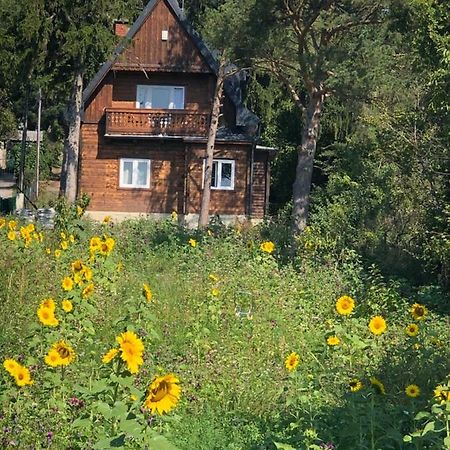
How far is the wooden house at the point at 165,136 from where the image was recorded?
29203 mm

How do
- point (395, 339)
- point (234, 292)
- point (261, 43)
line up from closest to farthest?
point (395, 339) < point (234, 292) < point (261, 43)

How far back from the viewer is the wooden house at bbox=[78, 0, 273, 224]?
29.2 m

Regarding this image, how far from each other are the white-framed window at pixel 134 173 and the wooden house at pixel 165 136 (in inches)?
1.4

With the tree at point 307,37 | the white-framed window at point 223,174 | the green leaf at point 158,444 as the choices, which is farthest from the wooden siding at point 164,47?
the green leaf at point 158,444

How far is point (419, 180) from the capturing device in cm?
1515

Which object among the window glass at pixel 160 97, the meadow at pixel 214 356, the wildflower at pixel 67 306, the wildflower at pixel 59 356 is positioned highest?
the window glass at pixel 160 97

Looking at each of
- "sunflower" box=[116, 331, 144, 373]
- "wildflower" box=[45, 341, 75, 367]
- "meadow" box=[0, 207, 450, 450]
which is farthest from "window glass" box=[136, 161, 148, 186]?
"sunflower" box=[116, 331, 144, 373]

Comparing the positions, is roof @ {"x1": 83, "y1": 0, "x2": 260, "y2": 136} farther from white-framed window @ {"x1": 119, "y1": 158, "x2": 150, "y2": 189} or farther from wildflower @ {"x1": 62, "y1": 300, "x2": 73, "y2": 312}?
wildflower @ {"x1": 62, "y1": 300, "x2": 73, "y2": 312}

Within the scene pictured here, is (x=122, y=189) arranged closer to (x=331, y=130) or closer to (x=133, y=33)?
(x=133, y=33)

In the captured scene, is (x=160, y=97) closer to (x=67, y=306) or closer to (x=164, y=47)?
(x=164, y=47)

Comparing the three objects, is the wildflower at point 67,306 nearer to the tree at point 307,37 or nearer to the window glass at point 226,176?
the tree at point 307,37

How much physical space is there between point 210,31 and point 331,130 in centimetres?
1104

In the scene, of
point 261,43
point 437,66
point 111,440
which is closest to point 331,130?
point 261,43

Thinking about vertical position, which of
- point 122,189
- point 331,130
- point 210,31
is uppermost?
point 210,31
